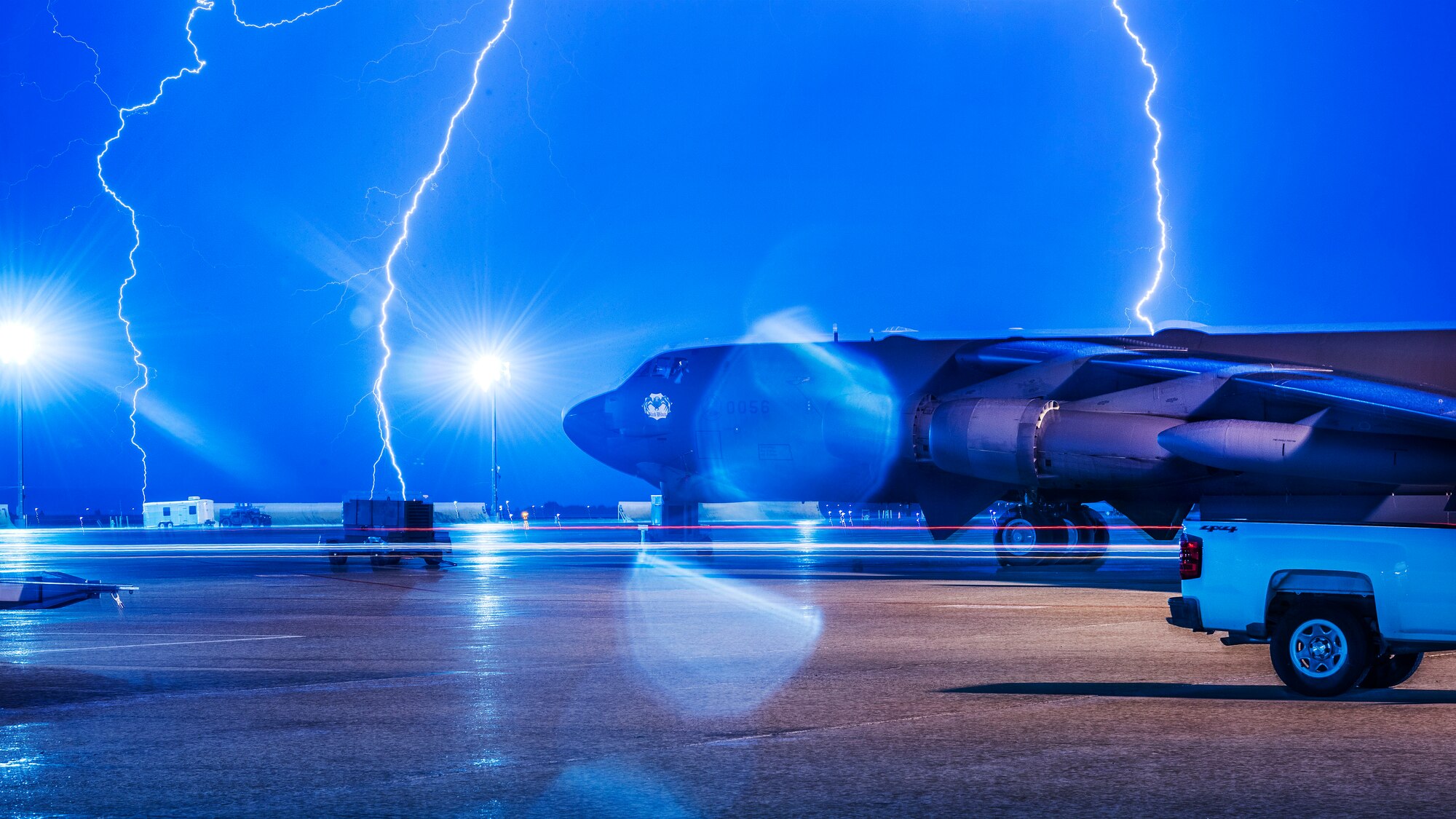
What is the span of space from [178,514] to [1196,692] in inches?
3252

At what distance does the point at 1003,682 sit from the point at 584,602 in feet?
32.9

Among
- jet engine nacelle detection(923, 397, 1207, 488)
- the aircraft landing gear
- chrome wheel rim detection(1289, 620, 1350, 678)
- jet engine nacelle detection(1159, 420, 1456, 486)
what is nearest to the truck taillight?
chrome wheel rim detection(1289, 620, 1350, 678)

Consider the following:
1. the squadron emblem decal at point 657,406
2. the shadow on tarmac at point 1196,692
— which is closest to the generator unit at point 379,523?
the squadron emblem decal at point 657,406

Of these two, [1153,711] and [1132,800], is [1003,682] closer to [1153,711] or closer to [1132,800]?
[1153,711]

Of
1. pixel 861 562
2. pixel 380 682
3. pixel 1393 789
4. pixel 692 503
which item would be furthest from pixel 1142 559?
pixel 1393 789

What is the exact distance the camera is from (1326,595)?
10.8 m

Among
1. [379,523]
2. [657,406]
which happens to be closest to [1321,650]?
[657,406]

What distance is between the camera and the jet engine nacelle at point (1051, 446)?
24594mm

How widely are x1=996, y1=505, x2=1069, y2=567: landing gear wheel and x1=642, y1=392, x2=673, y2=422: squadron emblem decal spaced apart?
794 centimetres

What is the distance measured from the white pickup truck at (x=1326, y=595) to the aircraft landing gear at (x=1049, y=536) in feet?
50.3

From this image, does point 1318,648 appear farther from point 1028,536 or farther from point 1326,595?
point 1028,536

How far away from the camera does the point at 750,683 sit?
1180 centimetres

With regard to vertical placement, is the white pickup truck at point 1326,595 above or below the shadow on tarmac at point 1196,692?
above

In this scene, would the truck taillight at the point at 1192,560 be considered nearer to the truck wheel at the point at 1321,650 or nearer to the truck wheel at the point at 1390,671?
the truck wheel at the point at 1321,650
